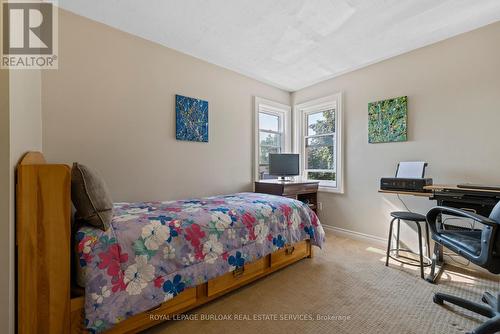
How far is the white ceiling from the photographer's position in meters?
1.93

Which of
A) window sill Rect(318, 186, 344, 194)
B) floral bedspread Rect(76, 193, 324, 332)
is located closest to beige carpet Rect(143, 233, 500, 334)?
floral bedspread Rect(76, 193, 324, 332)

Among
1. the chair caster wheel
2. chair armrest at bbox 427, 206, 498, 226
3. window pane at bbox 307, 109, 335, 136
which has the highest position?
window pane at bbox 307, 109, 335, 136

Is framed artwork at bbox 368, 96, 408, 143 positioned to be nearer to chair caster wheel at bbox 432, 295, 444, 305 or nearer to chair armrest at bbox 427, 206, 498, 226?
chair armrest at bbox 427, 206, 498, 226

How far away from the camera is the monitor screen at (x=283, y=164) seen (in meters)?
3.40

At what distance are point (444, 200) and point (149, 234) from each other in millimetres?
2577

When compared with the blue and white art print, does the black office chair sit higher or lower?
lower

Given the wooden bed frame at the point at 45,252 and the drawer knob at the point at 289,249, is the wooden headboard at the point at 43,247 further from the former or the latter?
the drawer knob at the point at 289,249

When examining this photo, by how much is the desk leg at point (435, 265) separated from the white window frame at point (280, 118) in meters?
2.33

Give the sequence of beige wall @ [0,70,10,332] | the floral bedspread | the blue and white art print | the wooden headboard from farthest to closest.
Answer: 1. the blue and white art print
2. the floral bedspread
3. the wooden headboard
4. beige wall @ [0,70,10,332]

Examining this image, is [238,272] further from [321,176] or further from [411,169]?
[321,176]

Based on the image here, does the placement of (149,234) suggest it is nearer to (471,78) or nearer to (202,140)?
(202,140)

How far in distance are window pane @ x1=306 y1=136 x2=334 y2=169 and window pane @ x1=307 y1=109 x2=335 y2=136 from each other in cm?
12

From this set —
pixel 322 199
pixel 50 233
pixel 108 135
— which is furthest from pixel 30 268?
pixel 322 199

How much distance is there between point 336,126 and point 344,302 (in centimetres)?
251
